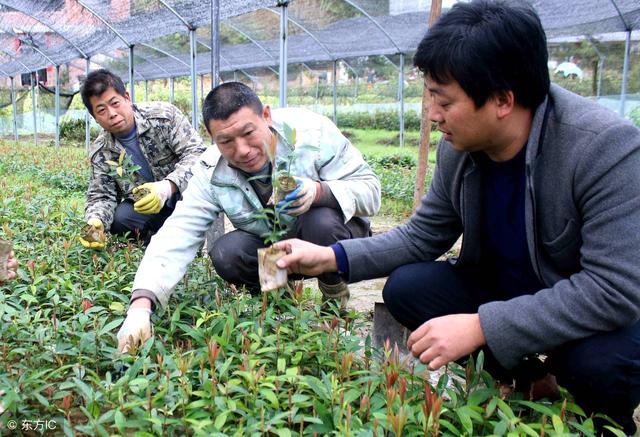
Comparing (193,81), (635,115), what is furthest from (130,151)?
(635,115)

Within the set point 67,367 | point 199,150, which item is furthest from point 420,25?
point 67,367

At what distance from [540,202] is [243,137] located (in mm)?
1194

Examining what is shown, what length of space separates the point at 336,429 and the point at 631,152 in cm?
110

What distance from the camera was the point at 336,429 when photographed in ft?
5.62

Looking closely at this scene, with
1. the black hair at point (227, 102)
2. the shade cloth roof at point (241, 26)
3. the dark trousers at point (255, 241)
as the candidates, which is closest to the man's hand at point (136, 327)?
the dark trousers at point (255, 241)

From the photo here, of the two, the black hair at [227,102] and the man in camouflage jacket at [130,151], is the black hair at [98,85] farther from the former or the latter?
the black hair at [227,102]

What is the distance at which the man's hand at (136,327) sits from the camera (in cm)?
215

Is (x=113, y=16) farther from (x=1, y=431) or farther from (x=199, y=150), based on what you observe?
(x=1, y=431)

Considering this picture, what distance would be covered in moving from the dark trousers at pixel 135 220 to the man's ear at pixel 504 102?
7.81 feet

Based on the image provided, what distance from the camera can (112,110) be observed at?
359 cm

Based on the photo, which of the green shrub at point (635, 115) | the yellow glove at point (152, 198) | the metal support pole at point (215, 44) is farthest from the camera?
the green shrub at point (635, 115)

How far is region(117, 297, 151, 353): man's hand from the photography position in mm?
2154

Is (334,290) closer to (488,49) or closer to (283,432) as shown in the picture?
(283,432)

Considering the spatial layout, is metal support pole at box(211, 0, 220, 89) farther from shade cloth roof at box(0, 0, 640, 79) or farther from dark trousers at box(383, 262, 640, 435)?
dark trousers at box(383, 262, 640, 435)
